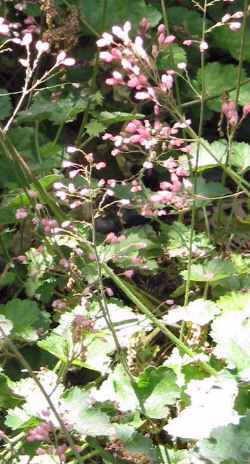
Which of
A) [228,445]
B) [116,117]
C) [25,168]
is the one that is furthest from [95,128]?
[228,445]

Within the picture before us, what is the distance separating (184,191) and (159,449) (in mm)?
652

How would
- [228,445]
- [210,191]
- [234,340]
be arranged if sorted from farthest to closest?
[210,191]
[234,340]
[228,445]

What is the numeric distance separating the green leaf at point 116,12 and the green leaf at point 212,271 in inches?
49.4

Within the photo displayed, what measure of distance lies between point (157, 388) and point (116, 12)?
181 cm

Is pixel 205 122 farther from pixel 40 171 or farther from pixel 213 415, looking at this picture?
pixel 213 415

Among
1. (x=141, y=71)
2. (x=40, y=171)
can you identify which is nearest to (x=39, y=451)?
(x=141, y=71)

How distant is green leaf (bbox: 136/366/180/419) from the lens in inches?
81.2

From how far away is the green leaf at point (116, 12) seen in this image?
3.35m

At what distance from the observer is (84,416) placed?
1.96 m

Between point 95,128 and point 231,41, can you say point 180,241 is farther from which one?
point 231,41

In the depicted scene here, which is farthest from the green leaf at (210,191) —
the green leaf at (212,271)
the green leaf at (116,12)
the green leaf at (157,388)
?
the green leaf at (116,12)

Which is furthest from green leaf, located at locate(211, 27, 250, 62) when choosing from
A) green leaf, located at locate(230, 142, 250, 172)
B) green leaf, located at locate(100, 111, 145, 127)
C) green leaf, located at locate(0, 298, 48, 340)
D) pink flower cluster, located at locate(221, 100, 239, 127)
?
green leaf, located at locate(0, 298, 48, 340)

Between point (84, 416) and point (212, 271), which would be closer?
point (84, 416)

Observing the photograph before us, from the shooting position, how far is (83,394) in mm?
1985
